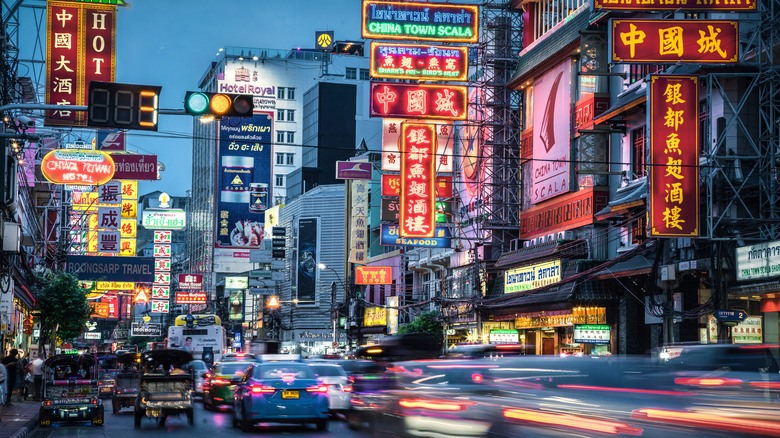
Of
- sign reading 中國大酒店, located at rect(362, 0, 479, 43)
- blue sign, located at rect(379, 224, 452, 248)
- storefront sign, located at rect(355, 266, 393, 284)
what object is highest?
sign reading 中國大酒店, located at rect(362, 0, 479, 43)

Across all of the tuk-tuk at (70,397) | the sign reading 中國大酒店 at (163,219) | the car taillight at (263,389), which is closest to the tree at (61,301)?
the tuk-tuk at (70,397)

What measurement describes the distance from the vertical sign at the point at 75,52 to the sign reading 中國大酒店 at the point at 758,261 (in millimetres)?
17307

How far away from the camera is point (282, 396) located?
20.8m

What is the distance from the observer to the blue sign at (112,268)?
146 feet

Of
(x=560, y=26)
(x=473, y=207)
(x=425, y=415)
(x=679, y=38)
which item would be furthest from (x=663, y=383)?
(x=473, y=207)

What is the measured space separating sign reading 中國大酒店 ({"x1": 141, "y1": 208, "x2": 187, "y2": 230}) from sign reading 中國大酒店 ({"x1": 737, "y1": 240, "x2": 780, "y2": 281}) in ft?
278

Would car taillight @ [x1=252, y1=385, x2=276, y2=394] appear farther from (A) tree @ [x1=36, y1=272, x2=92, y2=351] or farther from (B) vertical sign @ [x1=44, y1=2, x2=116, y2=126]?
(A) tree @ [x1=36, y1=272, x2=92, y2=351]

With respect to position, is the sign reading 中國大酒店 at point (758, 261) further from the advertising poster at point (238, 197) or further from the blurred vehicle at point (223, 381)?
the advertising poster at point (238, 197)

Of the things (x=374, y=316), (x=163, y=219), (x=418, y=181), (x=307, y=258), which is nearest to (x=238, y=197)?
(x=374, y=316)

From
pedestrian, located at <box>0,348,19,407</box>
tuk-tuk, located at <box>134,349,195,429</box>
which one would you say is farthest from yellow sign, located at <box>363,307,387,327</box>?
tuk-tuk, located at <box>134,349,195,429</box>

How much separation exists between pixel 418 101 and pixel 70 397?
24421 millimetres

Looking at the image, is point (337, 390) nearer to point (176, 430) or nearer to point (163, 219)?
point (176, 430)

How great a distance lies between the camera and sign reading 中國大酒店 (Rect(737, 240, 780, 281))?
83.1 ft

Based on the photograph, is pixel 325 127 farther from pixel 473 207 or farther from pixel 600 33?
pixel 600 33
